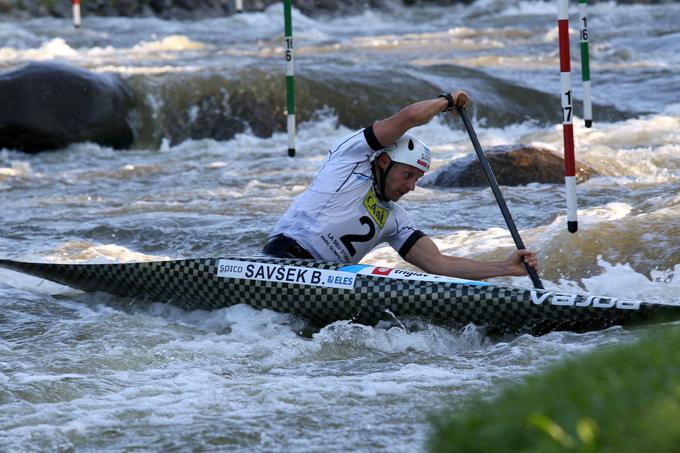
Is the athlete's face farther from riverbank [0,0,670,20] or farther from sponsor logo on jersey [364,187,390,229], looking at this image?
riverbank [0,0,670,20]

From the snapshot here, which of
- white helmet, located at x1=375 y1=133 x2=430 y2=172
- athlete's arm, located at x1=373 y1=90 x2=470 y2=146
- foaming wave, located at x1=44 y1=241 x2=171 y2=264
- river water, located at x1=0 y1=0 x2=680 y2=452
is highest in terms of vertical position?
athlete's arm, located at x1=373 y1=90 x2=470 y2=146

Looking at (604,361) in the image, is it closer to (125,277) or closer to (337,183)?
(337,183)

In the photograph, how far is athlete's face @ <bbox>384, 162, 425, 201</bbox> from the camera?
5059 millimetres

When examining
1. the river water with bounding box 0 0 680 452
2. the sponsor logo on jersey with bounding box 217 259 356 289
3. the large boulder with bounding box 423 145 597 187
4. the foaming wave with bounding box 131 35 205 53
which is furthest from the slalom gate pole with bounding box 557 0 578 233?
the foaming wave with bounding box 131 35 205 53

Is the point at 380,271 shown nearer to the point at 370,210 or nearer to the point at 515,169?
the point at 370,210

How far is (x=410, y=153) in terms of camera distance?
16.5 feet

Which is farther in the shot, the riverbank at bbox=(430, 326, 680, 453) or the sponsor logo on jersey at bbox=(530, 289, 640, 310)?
the sponsor logo on jersey at bbox=(530, 289, 640, 310)

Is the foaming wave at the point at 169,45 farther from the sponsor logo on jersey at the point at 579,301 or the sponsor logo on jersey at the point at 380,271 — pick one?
the sponsor logo on jersey at the point at 579,301

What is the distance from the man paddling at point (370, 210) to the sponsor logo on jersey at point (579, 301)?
11.6 inches

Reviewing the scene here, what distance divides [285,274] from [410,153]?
77 cm

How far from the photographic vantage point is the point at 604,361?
2.76 m

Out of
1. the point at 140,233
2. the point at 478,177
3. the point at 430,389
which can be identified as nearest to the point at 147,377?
the point at 430,389

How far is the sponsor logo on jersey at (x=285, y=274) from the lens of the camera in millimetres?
5051

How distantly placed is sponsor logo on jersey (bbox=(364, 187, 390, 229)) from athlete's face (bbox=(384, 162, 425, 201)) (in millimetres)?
88
